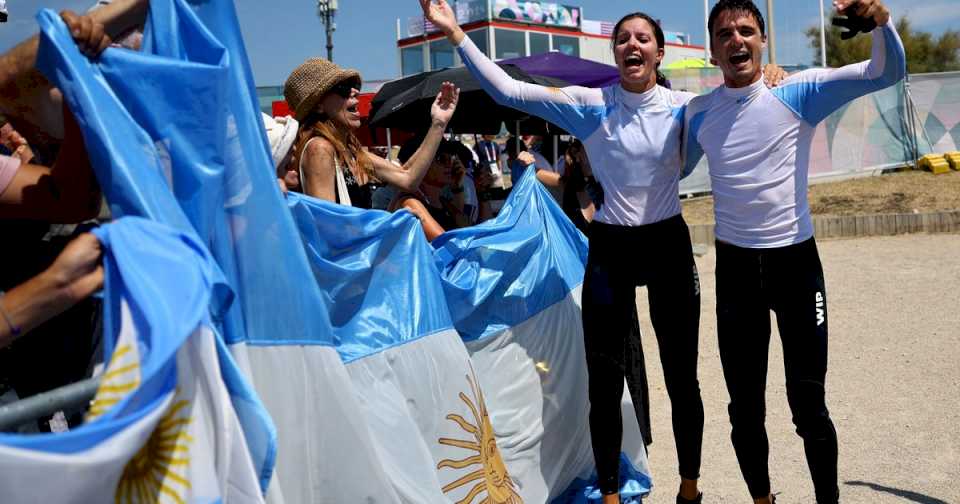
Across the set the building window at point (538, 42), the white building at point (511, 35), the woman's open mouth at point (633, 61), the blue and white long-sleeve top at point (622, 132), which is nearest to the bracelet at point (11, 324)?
the blue and white long-sleeve top at point (622, 132)

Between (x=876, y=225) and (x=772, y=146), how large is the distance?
969 cm

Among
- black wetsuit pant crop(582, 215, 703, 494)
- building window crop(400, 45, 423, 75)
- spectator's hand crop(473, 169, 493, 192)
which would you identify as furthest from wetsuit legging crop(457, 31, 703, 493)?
building window crop(400, 45, 423, 75)

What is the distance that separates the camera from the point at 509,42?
42875 mm

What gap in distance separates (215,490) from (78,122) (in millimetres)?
838

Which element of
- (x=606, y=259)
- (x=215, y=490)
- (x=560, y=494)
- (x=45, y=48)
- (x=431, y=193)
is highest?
(x=45, y=48)

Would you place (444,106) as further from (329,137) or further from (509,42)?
(509,42)

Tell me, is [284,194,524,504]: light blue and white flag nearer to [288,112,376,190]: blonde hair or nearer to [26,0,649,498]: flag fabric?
[26,0,649,498]: flag fabric

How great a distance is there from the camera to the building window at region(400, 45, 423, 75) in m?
44.7

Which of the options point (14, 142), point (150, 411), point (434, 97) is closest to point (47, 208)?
point (150, 411)

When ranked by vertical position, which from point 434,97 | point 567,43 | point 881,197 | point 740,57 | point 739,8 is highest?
point 567,43

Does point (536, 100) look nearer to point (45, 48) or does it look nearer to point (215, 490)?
point (45, 48)

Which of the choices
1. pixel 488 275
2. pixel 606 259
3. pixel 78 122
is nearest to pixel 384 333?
pixel 488 275

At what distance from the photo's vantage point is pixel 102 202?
2.10 m

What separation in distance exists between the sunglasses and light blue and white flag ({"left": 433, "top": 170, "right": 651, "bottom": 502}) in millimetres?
783
